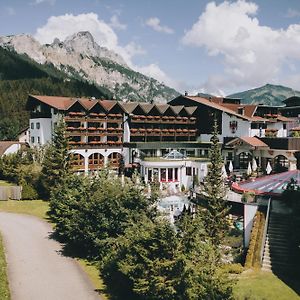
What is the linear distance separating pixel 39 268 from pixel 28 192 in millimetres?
19715

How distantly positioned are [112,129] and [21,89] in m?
84.8

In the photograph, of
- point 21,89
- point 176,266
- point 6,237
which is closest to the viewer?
point 176,266

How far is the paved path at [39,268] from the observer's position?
2250cm

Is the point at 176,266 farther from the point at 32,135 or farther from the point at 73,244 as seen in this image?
the point at 32,135

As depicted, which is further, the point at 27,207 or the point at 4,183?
the point at 4,183

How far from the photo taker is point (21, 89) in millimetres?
132625

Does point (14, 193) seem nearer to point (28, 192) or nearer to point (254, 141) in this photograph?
point (28, 192)

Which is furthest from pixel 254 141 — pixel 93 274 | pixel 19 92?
pixel 19 92

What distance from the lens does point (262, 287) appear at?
21828 mm

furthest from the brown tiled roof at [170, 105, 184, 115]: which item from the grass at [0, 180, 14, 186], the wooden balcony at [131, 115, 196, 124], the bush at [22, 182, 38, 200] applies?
the grass at [0, 180, 14, 186]

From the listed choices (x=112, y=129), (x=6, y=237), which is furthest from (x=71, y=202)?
(x=112, y=129)

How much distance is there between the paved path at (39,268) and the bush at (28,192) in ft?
27.4

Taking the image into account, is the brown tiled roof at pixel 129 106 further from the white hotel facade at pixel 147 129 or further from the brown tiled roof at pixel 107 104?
the brown tiled roof at pixel 107 104

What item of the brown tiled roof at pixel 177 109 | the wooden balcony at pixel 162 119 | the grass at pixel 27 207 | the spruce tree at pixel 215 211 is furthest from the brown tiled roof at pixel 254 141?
the grass at pixel 27 207
